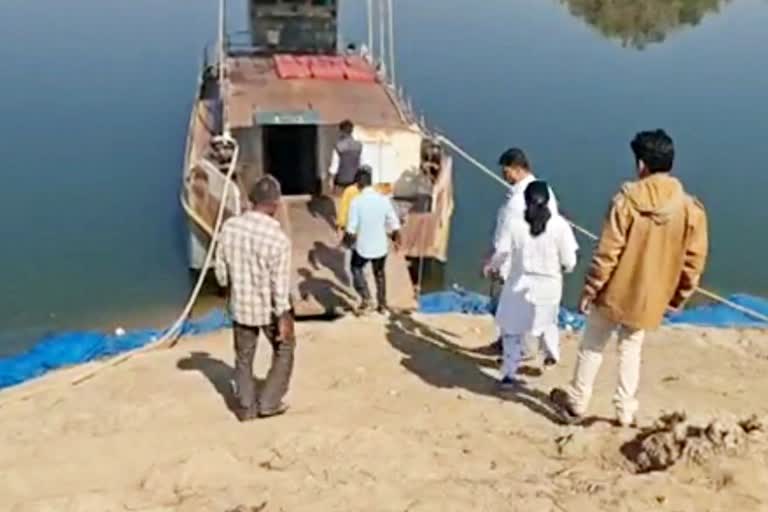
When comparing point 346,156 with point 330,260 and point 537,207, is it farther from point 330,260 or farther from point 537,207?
point 537,207

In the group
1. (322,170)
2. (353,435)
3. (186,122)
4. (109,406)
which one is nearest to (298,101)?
(322,170)

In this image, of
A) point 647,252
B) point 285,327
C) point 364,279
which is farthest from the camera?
point 364,279

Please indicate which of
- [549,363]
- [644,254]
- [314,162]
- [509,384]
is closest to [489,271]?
[509,384]

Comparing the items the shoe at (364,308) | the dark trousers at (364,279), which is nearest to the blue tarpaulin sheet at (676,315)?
the shoe at (364,308)

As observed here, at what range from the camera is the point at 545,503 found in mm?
5438

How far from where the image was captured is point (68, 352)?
1081 centimetres

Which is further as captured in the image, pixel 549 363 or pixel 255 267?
pixel 549 363

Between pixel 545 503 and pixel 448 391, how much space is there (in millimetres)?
2603

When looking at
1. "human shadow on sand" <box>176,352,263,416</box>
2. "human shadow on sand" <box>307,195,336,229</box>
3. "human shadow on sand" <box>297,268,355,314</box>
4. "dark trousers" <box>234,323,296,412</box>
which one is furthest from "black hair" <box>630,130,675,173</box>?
"human shadow on sand" <box>307,195,336,229</box>

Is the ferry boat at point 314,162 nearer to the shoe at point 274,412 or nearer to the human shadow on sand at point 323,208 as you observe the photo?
the human shadow on sand at point 323,208

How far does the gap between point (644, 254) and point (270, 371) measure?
2.70 meters

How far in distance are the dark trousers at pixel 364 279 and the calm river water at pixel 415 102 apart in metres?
4.82

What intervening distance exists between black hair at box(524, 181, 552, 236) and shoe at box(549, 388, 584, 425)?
1.06 meters

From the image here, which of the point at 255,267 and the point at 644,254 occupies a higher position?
the point at 644,254
